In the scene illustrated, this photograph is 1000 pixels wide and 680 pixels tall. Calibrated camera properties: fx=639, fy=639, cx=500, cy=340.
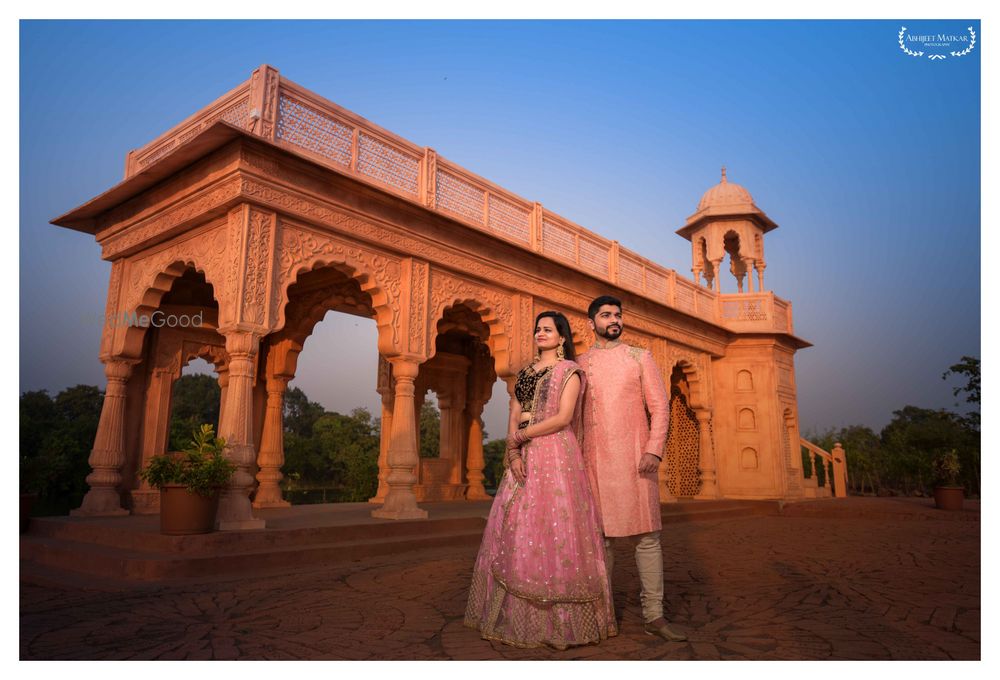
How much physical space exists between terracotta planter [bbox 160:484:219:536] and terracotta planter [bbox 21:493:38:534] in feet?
7.57

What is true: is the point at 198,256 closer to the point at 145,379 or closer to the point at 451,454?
the point at 145,379

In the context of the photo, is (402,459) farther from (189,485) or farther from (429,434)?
(429,434)

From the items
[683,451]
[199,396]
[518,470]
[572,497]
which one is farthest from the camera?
[199,396]

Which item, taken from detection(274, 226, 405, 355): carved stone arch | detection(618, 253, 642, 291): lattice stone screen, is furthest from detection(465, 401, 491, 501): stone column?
detection(274, 226, 405, 355): carved stone arch

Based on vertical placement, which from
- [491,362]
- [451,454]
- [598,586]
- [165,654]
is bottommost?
[165,654]

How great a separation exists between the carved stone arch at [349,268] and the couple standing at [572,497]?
3.91 meters

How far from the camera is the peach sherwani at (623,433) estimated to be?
3271 millimetres

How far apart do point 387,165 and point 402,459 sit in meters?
3.53

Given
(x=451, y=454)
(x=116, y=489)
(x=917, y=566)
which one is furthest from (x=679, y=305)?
(x=116, y=489)

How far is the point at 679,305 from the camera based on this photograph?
13633mm

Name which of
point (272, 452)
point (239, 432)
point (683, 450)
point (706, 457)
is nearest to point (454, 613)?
point (239, 432)

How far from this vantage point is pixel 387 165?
7.76m

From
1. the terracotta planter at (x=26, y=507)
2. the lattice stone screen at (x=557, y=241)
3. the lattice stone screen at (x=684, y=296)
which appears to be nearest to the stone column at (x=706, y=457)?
the lattice stone screen at (x=684, y=296)

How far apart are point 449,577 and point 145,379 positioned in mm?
5742
